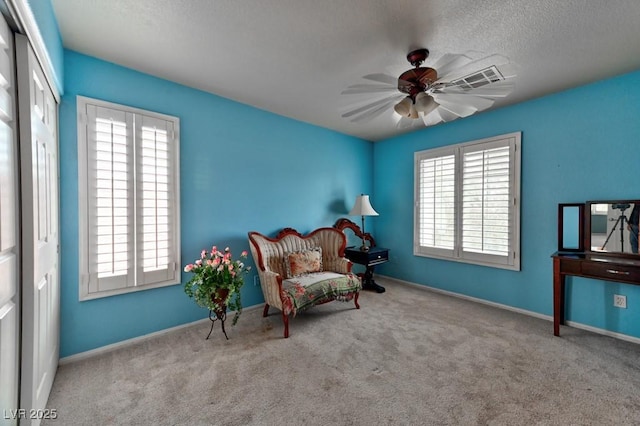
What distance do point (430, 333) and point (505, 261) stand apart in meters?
1.51

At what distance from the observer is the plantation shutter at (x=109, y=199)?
88.8 inches

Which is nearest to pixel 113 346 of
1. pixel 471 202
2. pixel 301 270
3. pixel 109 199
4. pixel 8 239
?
pixel 109 199

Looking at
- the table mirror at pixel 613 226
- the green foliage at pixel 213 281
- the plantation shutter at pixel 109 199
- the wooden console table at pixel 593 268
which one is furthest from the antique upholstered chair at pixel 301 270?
the table mirror at pixel 613 226

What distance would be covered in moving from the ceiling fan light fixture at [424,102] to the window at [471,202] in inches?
81.5

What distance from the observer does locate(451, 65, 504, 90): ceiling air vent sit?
175 cm

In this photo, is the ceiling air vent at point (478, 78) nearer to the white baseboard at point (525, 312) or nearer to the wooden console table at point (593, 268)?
the wooden console table at point (593, 268)

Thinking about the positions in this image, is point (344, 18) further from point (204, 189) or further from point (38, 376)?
point (38, 376)

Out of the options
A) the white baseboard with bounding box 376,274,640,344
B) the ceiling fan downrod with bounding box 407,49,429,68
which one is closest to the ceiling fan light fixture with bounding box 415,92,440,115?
the ceiling fan downrod with bounding box 407,49,429,68

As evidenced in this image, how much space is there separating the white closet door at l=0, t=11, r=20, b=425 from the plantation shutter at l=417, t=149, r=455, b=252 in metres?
4.24

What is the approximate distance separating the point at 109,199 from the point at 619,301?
4.91 metres

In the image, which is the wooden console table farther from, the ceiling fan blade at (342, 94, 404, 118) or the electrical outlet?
the ceiling fan blade at (342, 94, 404, 118)

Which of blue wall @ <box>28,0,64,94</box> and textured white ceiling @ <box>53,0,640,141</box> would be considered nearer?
blue wall @ <box>28,0,64,94</box>

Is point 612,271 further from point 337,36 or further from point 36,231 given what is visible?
point 36,231

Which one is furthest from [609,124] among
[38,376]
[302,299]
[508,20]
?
[38,376]
